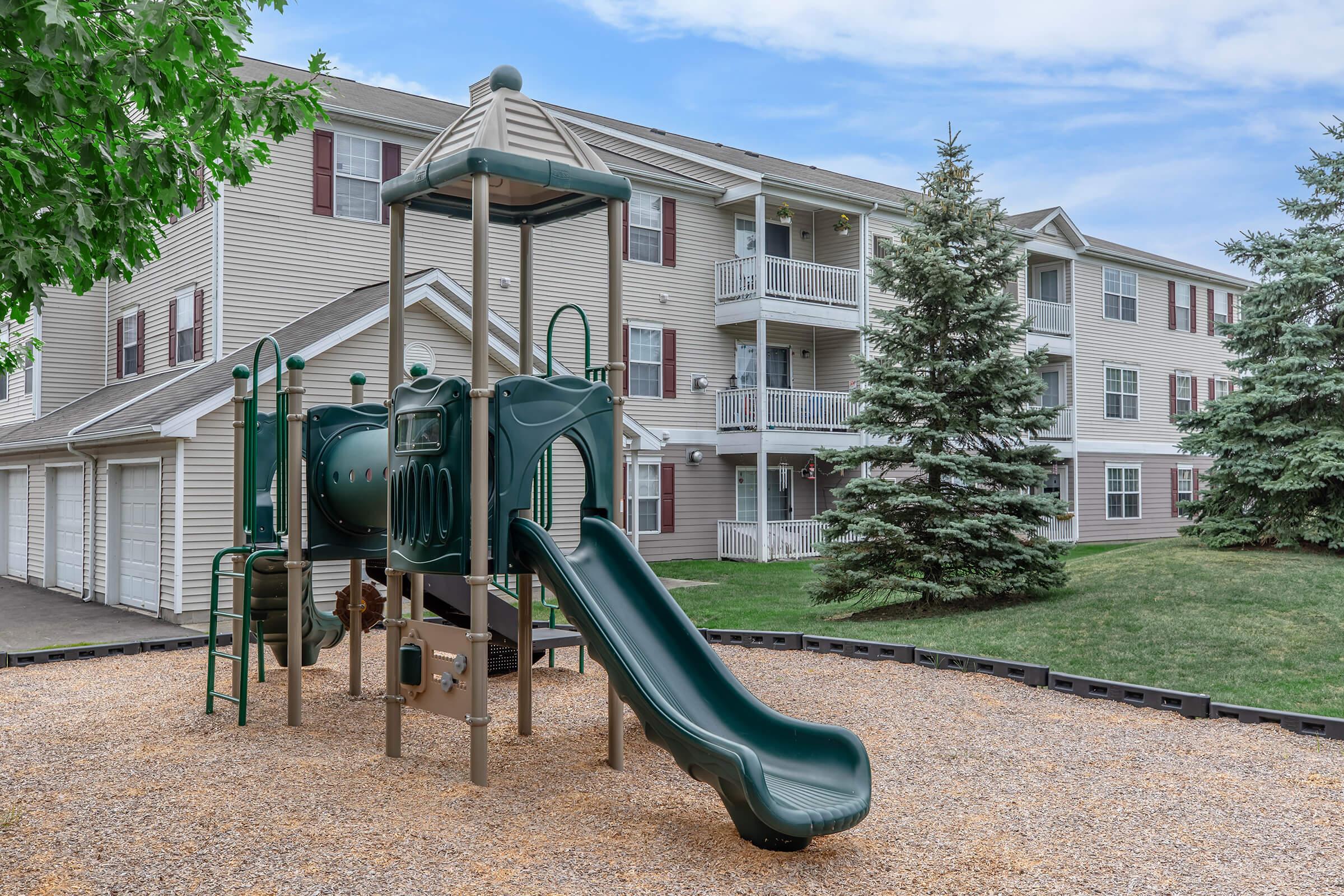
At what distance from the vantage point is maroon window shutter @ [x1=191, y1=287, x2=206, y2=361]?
615 inches

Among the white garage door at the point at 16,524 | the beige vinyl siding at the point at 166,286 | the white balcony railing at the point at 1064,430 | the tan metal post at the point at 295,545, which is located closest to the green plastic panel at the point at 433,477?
the tan metal post at the point at 295,545

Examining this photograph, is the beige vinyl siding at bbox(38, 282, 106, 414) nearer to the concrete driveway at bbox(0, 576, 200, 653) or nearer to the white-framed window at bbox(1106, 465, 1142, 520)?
the concrete driveway at bbox(0, 576, 200, 653)

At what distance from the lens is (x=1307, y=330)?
16375 millimetres

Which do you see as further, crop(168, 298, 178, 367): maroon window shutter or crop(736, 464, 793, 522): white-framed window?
crop(736, 464, 793, 522): white-framed window

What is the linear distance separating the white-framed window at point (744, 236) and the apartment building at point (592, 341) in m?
0.07

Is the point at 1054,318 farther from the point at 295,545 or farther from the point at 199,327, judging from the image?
the point at 295,545

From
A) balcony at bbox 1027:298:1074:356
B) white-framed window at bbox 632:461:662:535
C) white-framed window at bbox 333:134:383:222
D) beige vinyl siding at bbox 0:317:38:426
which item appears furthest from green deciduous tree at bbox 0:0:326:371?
balcony at bbox 1027:298:1074:356

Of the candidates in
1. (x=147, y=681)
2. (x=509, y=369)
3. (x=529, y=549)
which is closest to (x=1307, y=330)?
(x=509, y=369)

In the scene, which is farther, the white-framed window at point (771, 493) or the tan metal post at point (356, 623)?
the white-framed window at point (771, 493)

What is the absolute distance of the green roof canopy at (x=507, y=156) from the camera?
19.6 ft

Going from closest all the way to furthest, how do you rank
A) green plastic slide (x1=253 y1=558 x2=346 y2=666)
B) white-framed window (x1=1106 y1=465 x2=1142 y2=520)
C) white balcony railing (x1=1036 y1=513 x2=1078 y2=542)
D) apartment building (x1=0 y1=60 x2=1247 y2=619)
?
green plastic slide (x1=253 y1=558 x2=346 y2=666) → apartment building (x1=0 y1=60 x2=1247 y2=619) → white balcony railing (x1=1036 y1=513 x2=1078 y2=542) → white-framed window (x1=1106 y1=465 x2=1142 y2=520)

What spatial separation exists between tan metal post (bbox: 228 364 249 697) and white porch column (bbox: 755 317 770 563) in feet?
42.1

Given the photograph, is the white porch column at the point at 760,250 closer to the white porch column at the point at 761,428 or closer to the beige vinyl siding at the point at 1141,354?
the white porch column at the point at 761,428

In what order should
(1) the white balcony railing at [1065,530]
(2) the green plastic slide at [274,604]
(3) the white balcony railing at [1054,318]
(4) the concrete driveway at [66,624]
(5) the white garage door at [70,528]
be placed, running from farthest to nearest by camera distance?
1. (3) the white balcony railing at [1054,318]
2. (1) the white balcony railing at [1065,530]
3. (5) the white garage door at [70,528]
4. (4) the concrete driveway at [66,624]
5. (2) the green plastic slide at [274,604]
